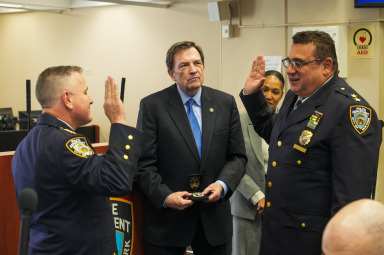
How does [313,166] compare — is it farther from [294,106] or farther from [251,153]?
[251,153]

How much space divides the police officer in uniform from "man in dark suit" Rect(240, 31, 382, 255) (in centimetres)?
67

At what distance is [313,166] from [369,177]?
22 cm

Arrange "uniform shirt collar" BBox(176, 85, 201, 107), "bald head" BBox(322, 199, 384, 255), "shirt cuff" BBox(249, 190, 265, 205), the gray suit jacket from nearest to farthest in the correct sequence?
1. "bald head" BBox(322, 199, 384, 255)
2. "uniform shirt collar" BBox(176, 85, 201, 107)
3. "shirt cuff" BBox(249, 190, 265, 205)
4. the gray suit jacket

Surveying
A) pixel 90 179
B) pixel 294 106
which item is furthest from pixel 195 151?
pixel 90 179

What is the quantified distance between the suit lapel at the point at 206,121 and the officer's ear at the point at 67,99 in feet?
2.52

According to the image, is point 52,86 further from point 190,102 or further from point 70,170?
point 190,102

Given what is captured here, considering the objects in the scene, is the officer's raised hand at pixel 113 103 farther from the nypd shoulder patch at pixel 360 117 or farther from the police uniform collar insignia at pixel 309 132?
the nypd shoulder patch at pixel 360 117

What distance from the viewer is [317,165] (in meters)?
1.90

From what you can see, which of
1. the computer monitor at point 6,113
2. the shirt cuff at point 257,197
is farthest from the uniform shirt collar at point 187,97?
the computer monitor at point 6,113

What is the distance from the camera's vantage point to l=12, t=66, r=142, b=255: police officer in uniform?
174cm

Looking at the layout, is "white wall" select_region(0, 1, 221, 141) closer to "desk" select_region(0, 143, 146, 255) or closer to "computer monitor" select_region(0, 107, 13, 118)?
"computer monitor" select_region(0, 107, 13, 118)

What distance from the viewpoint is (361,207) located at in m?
0.95

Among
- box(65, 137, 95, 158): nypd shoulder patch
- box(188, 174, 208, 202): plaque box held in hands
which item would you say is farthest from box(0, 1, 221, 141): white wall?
box(65, 137, 95, 158): nypd shoulder patch

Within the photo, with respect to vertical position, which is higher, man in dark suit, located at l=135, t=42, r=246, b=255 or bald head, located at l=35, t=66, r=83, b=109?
bald head, located at l=35, t=66, r=83, b=109
